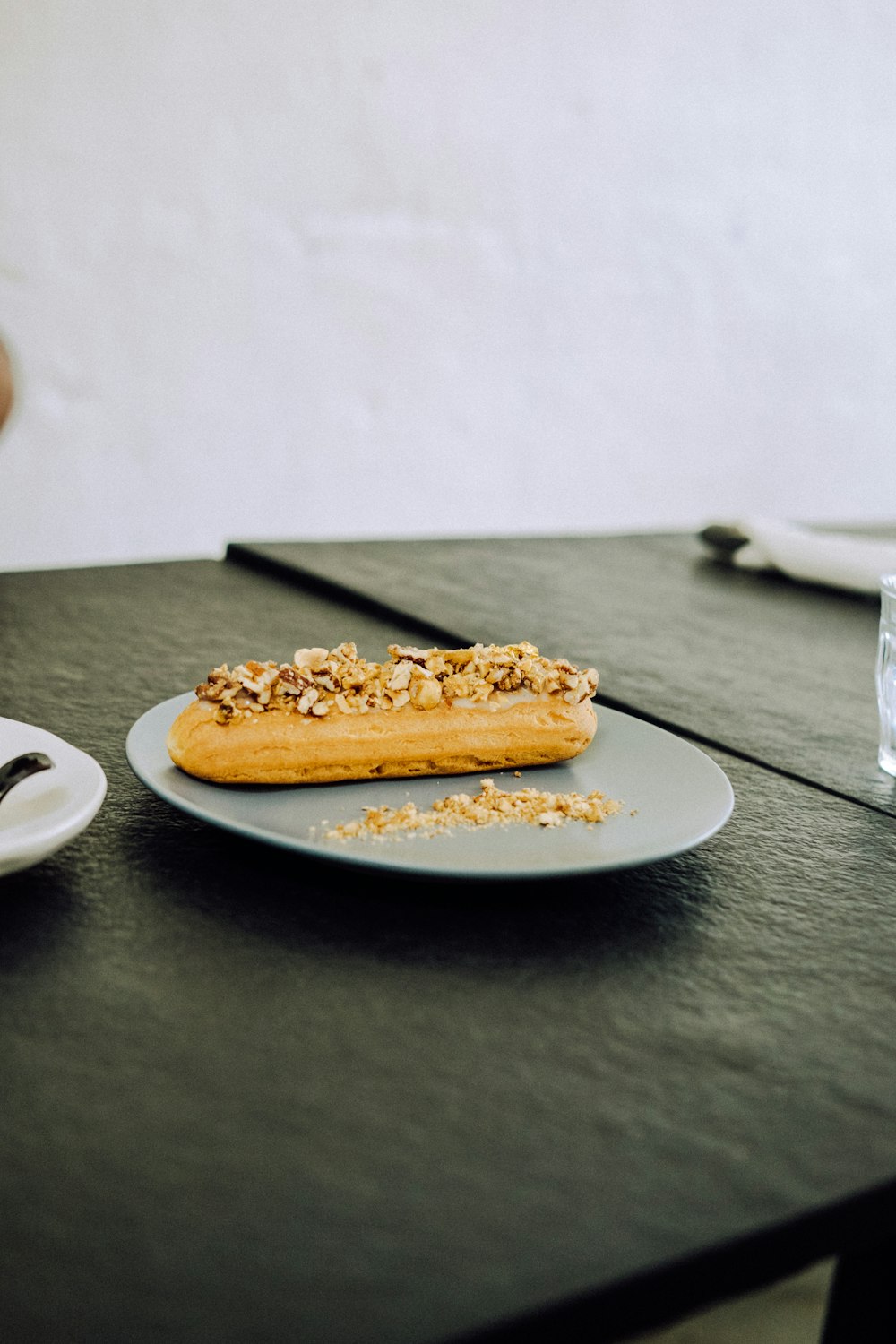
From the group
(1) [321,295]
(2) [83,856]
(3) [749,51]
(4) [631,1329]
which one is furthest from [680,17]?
(4) [631,1329]

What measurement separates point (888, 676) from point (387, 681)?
35 cm

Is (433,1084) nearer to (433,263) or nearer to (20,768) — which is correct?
(20,768)

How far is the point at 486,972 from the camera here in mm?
509

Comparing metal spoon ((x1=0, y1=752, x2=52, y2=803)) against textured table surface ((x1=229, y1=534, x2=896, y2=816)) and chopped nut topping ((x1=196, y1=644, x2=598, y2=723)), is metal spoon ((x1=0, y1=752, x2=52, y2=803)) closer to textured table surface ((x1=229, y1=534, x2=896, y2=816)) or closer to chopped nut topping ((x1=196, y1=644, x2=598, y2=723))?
chopped nut topping ((x1=196, y1=644, x2=598, y2=723))

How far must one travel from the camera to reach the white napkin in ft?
4.49

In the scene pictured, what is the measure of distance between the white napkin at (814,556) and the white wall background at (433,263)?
5.22 ft

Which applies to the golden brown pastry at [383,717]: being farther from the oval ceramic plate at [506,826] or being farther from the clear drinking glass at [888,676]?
the clear drinking glass at [888,676]

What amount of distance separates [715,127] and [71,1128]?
3.68 m

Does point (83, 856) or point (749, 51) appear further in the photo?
point (749, 51)

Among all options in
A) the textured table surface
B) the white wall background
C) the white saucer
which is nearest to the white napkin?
the textured table surface

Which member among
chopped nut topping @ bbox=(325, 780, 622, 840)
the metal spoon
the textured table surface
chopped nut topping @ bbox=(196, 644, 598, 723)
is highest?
chopped nut topping @ bbox=(196, 644, 598, 723)

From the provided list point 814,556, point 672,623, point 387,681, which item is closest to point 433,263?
point 814,556

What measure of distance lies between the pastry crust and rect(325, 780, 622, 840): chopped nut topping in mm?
28

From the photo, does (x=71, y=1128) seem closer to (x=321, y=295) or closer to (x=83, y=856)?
(x=83, y=856)
